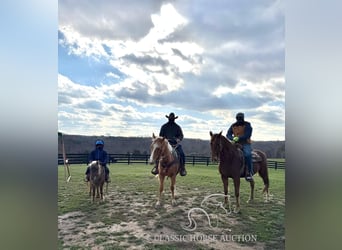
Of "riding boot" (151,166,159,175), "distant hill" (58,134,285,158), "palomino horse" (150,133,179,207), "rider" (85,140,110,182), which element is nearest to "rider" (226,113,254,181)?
"distant hill" (58,134,285,158)

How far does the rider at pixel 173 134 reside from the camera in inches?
163

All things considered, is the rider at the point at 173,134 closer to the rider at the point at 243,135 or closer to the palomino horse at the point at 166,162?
the palomino horse at the point at 166,162

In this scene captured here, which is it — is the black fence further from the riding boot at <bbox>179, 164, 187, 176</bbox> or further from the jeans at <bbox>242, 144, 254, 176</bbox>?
the jeans at <bbox>242, 144, 254, 176</bbox>

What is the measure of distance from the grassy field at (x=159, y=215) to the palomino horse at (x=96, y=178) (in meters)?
0.09

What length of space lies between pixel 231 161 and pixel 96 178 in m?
1.68

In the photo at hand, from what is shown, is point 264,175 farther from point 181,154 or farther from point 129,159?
point 129,159

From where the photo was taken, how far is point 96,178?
166 inches

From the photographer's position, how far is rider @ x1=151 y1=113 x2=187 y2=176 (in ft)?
13.5

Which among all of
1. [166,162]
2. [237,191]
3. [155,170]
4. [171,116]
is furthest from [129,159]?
[237,191]

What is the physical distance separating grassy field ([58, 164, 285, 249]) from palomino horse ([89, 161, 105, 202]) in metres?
0.09

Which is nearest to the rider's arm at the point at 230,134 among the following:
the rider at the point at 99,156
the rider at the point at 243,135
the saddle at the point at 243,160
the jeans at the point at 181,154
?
the rider at the point at 243,135

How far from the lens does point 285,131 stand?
3885mm

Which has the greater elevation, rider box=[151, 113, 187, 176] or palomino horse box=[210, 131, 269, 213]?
rider box=[151, 113, 187, 176]
